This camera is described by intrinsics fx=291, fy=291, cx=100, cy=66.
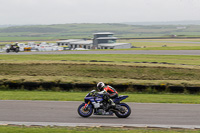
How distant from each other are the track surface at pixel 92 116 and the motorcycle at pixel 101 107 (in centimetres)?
27

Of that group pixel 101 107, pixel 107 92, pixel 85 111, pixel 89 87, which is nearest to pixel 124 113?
pixel 101 107

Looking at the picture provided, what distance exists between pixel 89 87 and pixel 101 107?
8.43 meters

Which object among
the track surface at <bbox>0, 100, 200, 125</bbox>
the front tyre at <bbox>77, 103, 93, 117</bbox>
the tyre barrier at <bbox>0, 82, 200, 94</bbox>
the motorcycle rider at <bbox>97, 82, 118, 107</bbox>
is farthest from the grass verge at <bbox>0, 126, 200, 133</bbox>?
the tyre barrier at <bbox>0, 82, 200, 94</bbox>

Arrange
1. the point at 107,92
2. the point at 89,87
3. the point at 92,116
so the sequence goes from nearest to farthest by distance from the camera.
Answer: the point at 107,92 → the point at 92,116 → the point at 89,87

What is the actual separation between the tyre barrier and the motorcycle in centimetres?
824

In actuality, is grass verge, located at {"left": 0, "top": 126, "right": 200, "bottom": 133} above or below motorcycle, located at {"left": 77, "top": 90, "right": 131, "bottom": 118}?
below

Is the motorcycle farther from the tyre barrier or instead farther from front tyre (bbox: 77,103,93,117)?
the tyre barrier

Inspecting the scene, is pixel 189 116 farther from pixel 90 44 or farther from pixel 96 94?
pixel 90 44

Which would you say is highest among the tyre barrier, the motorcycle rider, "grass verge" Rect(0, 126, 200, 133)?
the motorcycle rider

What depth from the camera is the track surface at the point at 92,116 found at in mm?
13055

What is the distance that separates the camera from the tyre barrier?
2147 cm

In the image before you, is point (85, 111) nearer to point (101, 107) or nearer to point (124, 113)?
point (101, 107)

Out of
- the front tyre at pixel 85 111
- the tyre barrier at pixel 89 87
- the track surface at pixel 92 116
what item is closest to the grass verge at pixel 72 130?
the track surface at pixel 92 116

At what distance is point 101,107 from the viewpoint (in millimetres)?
13664
